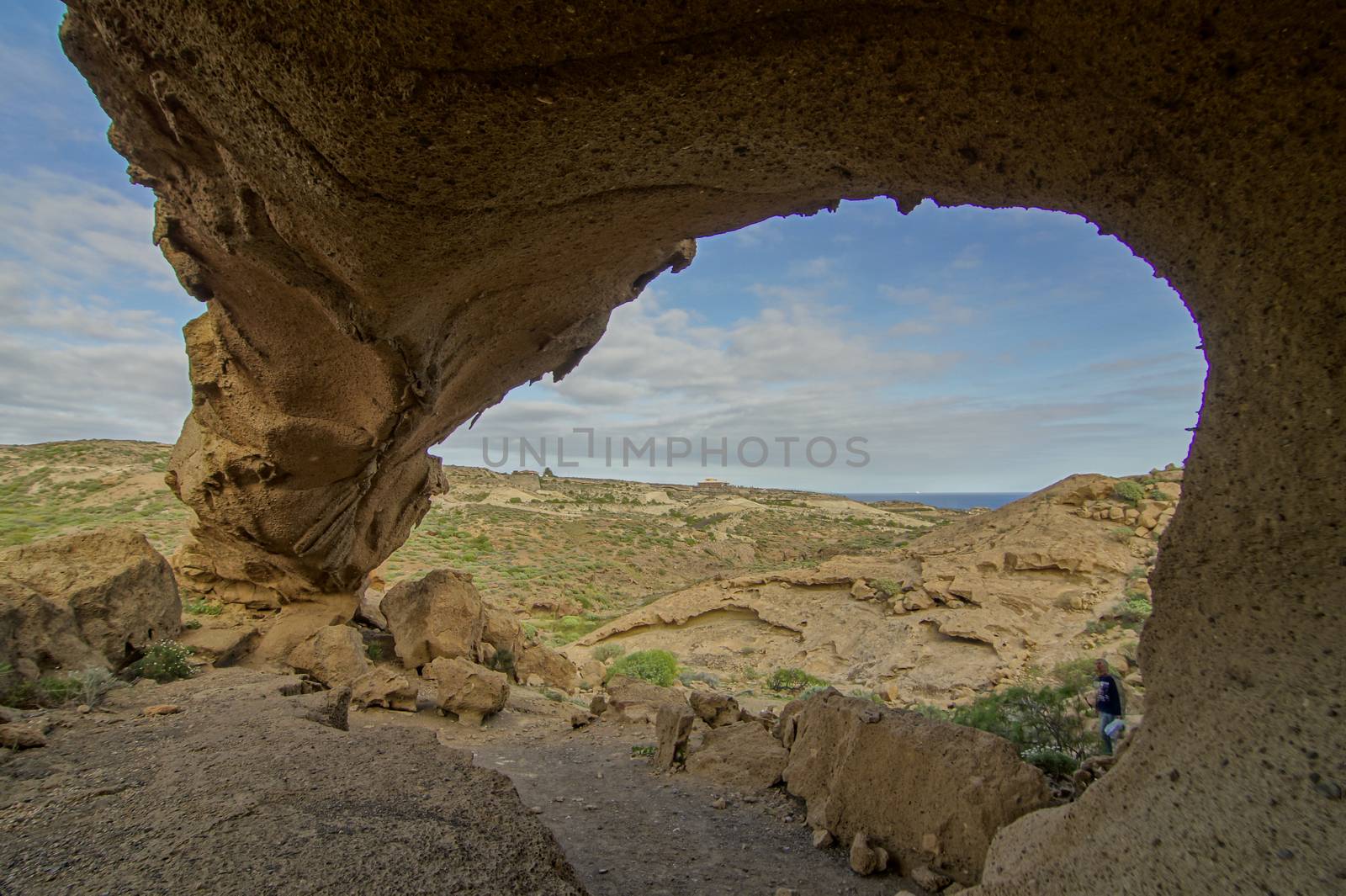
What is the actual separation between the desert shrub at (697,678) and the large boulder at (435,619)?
4998 millimetres

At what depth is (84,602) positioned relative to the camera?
268 inches

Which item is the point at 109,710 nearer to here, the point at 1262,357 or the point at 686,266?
the point at 686,266

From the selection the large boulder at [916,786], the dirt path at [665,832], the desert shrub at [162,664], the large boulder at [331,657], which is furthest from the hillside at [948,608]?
the desert shrub at [162,664]

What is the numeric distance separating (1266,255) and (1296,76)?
607mm

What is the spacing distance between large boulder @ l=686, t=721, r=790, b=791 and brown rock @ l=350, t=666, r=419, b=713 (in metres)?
4.40

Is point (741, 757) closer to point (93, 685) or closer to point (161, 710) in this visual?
point (161, 710)

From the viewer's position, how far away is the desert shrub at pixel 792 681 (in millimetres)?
13875

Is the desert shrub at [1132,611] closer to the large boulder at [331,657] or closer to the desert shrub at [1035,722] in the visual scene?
the desert shrub at [1035,722]

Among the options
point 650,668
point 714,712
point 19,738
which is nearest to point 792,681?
point 650,668

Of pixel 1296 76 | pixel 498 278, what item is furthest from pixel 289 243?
pixel 1296 76

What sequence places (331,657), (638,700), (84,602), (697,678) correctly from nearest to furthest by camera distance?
(84,602) → (331,657) → (638,700) → (697,678)

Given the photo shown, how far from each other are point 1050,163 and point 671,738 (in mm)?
6629

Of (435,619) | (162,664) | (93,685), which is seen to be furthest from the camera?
(435,619)

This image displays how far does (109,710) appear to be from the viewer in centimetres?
512
